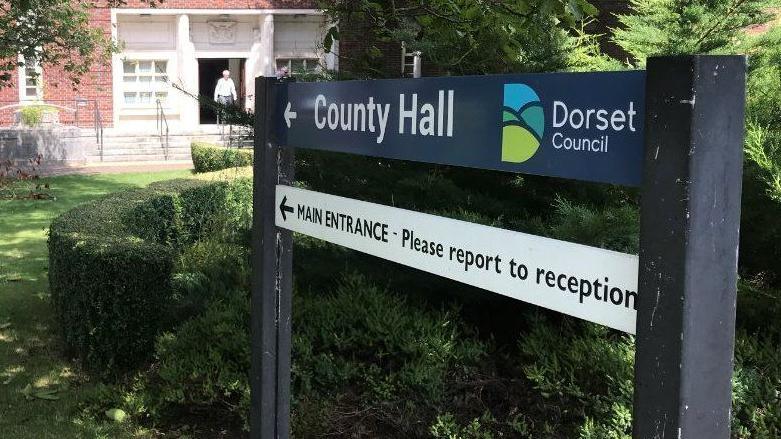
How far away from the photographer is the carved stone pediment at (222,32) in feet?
103

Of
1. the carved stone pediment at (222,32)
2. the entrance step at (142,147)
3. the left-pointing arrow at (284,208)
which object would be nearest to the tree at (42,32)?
the left-pointing arrow at (284,208)

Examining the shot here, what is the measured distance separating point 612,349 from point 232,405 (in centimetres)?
206

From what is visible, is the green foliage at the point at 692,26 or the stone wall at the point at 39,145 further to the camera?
the stone wall at the point at 39,145

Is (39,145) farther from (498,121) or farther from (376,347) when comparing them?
(498,121)

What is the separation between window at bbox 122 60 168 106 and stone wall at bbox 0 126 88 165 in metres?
7.36

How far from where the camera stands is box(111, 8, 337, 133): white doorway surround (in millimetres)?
30188

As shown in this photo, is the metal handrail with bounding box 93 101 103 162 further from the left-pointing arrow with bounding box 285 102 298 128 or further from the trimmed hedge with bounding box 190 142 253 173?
the left-pointing arrow with bounding box 285 102 298 128

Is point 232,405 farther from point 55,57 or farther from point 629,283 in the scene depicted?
point 55,57

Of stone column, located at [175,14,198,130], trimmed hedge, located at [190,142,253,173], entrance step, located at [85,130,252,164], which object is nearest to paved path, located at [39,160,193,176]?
entrance step, located at [85,130,252,164]

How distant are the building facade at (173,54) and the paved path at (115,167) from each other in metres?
5.53

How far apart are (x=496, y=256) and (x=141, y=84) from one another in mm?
30025

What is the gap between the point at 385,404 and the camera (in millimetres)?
4238

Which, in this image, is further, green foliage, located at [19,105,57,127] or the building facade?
the building facade

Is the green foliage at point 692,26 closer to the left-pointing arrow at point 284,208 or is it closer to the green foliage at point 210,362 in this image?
the left-pointing arrow at point 284,208
